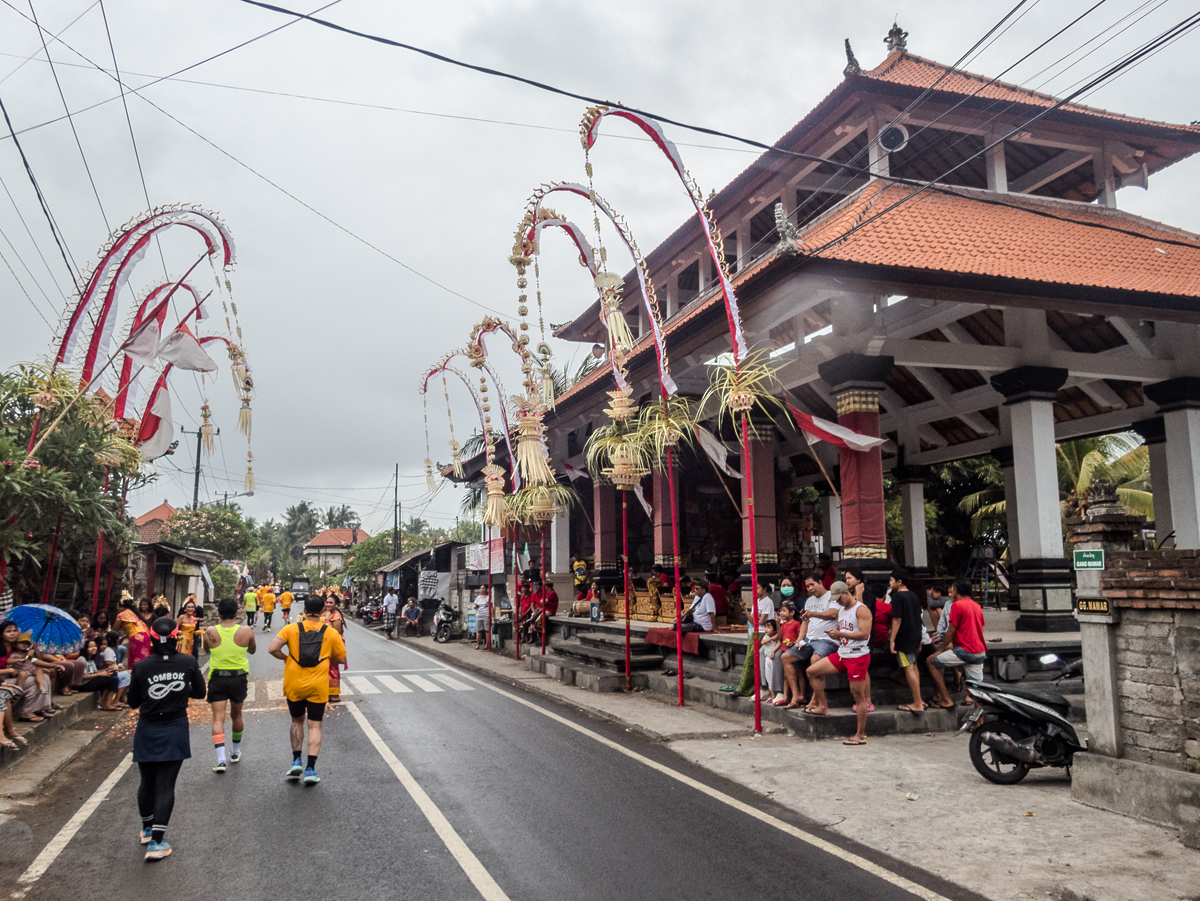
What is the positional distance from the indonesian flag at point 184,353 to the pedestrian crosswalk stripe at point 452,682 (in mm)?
7060

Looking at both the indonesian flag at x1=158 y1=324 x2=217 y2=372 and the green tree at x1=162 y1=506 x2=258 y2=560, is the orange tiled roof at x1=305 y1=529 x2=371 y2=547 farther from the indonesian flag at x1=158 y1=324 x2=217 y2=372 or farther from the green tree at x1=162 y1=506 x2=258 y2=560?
the indonesian flag at x1=158 y1=324 x2=217 y2=372

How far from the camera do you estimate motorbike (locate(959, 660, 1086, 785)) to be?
7.30 m

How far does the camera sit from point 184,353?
37.7ft

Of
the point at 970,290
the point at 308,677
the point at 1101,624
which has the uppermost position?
the point at 970,290

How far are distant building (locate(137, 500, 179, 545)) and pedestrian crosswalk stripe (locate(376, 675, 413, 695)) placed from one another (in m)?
44.2

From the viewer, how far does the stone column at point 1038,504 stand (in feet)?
41.3

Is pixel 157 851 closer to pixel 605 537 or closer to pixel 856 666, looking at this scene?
pixel 856 666

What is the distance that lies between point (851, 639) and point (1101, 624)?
287 centimetres

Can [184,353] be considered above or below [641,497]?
above

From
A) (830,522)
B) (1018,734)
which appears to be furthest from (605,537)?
(1018,734)

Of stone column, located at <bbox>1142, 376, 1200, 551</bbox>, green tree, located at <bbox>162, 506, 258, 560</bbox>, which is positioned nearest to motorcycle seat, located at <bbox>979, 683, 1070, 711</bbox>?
stone column, located at <bbox>1142, 376, 1200, 551</bbox>

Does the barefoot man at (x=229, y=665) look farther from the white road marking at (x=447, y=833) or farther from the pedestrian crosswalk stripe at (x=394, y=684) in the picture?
the pedestrian crosswalk stripe at (x=394, y=684)

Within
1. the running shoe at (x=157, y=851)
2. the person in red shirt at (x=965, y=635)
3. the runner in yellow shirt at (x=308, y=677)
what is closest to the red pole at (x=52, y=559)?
the runner in yellow shirt at (x=308, y=677)

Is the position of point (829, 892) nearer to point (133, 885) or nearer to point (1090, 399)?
point (133, 885)
